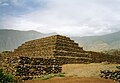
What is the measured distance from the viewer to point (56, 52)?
122ft

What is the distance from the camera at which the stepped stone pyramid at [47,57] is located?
79.2 ft

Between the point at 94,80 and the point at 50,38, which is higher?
the point at 50,38

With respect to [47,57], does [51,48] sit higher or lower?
higher

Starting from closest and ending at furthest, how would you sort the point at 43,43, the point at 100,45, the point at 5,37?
the point at 43,43 < the point at 100,45 < the point at 5,37

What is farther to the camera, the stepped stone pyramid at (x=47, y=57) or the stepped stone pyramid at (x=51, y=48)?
the stepped stone pyramid at (x=51, y=48)

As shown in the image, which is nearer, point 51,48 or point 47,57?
point 47,57

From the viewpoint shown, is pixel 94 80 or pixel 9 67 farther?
pixel 9 67

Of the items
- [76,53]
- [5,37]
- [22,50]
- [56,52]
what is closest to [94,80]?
[56,52]

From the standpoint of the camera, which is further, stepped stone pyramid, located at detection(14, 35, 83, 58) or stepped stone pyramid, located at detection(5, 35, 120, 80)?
stepped stone pyramid, located at detection(14, 35, 83, 58)

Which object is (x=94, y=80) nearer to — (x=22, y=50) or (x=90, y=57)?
(x=90, y=57)

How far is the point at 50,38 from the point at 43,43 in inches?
53.7

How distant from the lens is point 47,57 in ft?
116

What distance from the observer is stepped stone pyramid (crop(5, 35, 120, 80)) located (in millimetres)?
24147

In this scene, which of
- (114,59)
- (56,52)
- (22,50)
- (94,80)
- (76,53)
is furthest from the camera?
(114,59)
